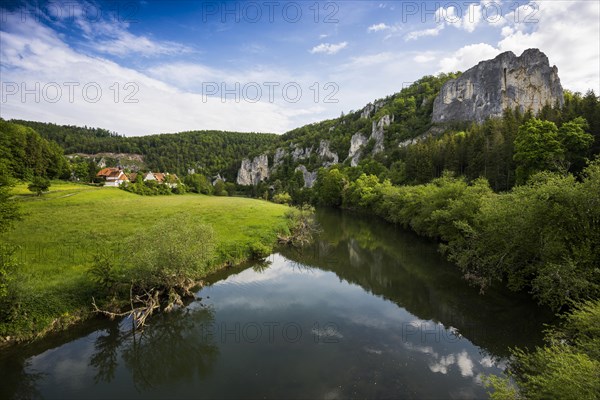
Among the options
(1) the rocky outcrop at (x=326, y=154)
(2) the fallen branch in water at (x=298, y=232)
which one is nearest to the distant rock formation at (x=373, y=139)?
(1) the rocky outcrop at (x=326, y=154)

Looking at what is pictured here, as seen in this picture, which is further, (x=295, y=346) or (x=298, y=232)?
(x=298, y=232)

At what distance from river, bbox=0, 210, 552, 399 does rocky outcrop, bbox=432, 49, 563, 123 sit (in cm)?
9559

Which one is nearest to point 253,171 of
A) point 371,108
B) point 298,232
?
point 371,108

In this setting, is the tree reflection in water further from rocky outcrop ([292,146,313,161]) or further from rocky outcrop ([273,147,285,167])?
rocky outcrop ([273,147,285,167])

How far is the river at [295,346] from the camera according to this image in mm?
13141

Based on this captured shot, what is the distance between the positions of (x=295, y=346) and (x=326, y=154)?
138m

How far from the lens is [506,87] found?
97375mm

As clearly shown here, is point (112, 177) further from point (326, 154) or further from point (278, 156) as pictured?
point (278, 156)

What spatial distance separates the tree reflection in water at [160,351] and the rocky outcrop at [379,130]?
4455 inches

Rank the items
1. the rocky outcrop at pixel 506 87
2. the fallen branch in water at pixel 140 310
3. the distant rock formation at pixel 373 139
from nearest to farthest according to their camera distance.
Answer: the fallen branch in water at pixel 140 310 → the rocky outcrop at pixel 506 87 → the distant rock formation at pixel 373 139

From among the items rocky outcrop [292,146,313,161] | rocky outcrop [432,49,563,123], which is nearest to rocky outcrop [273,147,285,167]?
rocky outcrop [292,146,313,161]

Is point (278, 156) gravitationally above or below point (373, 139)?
below

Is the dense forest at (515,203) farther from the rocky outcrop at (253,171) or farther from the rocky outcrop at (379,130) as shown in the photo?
the rocky outcrop at (253,171)

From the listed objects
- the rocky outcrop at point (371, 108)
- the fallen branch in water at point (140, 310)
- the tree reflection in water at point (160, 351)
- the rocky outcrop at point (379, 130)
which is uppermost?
the rocky outcrop at point (371, 108)
